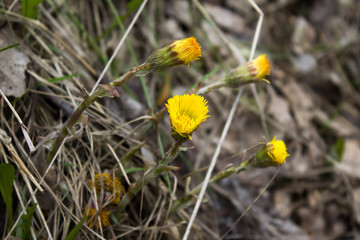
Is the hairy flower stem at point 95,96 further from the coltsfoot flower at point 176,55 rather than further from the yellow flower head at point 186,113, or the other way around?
the yellow flower head at point 186,113

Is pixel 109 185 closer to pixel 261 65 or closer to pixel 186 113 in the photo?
pixel 186 113

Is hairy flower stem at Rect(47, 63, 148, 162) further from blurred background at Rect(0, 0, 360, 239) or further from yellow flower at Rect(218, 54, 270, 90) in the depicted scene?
yellow flower at Rect(218, 54, 270, 90)

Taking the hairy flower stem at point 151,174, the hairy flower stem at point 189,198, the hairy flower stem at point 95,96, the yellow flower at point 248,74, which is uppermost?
the hairy flower stem at point 95,96

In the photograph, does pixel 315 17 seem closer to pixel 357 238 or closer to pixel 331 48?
pixel 331 48

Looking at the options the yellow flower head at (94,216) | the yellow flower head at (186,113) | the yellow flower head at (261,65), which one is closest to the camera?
the yellow flower head at (186,113)

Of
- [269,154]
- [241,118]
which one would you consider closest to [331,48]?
[241,118]

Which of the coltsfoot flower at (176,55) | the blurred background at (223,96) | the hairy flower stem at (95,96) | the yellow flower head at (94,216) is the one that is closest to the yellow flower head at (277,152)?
the blurred background at (223,96)

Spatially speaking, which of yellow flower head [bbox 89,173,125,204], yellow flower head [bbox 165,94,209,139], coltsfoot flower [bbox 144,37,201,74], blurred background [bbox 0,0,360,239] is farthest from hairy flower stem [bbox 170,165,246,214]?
coltsfoot flower [bbox 144,37,201,74]

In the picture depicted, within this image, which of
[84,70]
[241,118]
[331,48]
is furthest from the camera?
[331,48]
